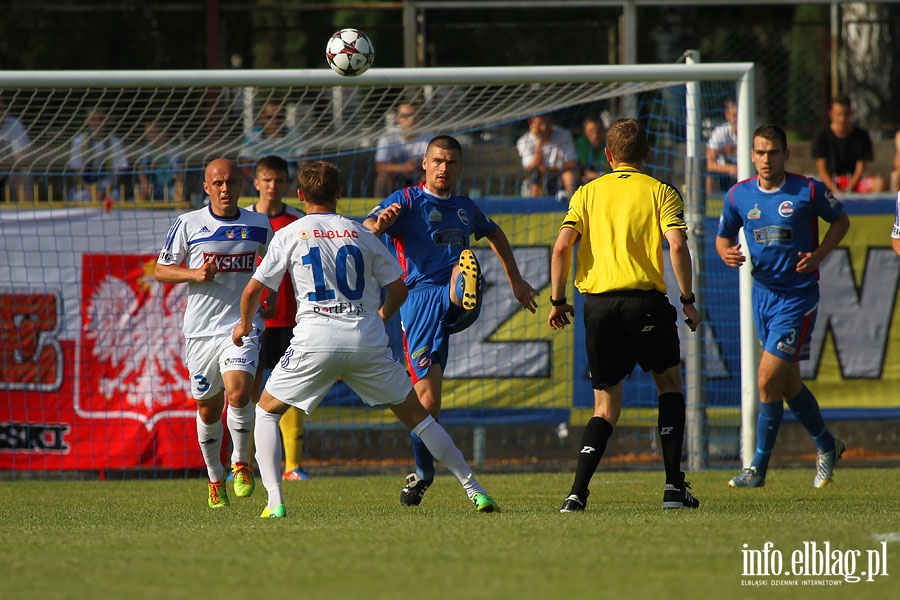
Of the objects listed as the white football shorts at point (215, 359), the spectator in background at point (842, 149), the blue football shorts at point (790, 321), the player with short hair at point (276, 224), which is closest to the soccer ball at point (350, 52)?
the player with short hair at point (276, 224)

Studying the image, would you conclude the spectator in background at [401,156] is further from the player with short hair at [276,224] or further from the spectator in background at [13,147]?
the spectator in background at [13,147]

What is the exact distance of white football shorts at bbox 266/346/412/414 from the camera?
6164 mm

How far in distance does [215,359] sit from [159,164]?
469 cm

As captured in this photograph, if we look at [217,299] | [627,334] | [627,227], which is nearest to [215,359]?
[217,299]

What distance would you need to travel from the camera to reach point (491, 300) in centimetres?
1085

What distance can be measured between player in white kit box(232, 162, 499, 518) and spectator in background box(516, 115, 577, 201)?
5909 millimetres

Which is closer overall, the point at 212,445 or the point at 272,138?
the point at 212,445

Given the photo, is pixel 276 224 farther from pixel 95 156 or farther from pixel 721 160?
pixel 721 160

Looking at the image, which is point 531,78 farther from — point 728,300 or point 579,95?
point 728,300

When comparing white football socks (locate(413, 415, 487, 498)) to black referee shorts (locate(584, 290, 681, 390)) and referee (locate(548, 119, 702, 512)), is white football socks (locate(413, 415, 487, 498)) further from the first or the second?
black referee shorts (locate(584, 290, 681, 390))

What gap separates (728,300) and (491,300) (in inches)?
84.5

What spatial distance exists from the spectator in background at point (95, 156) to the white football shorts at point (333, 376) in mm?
5056

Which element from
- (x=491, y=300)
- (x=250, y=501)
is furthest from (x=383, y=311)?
(x=491, y=300)

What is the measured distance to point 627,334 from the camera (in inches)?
257
